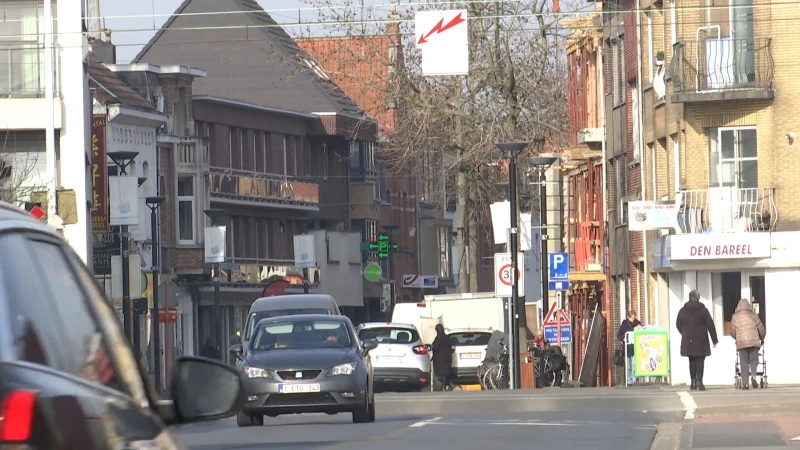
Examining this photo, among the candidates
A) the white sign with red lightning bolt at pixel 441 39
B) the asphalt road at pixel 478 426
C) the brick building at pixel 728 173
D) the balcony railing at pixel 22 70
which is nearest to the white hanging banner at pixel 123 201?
the balcony railing at pixel 22 70

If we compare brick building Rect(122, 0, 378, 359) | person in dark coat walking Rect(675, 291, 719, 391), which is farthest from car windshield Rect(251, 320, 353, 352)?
brick building Rect(122, 0, 378, 359)

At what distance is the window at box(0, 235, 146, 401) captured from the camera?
3461mm

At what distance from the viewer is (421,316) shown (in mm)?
56281

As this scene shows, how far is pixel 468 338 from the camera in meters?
47.7

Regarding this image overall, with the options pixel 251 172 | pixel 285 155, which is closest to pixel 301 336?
pixel 251 172

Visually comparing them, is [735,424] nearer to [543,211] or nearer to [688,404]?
[688,404]

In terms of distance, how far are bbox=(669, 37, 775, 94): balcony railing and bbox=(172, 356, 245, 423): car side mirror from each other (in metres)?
37.6

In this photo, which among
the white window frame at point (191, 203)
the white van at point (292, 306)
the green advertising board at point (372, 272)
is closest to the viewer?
the white van at point (292, 306)

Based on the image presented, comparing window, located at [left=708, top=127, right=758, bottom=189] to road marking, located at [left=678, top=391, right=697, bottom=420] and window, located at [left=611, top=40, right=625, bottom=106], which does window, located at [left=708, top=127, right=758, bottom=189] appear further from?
road marking, located at [left=678, top=391, right=697, bottom=420]

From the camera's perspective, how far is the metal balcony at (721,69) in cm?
4141

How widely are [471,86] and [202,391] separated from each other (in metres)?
47.7

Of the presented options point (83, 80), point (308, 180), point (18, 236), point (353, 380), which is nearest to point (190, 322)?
point (308, 180)

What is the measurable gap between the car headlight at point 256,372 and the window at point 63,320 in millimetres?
19593

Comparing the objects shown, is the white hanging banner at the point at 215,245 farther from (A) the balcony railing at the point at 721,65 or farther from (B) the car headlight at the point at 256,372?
(B) the car headlight at the point at 256,372
